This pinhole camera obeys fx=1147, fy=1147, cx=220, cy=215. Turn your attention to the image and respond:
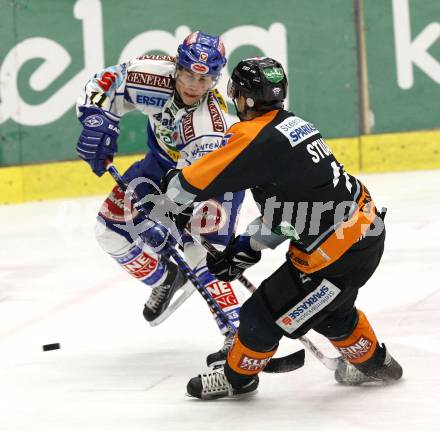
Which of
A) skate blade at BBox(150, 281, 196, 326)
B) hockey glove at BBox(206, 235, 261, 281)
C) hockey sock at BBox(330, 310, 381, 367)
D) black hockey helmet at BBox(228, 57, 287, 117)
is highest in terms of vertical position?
black hockey helmet at BBox(228, 57, 287, 117)

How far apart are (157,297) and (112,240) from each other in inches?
12.5

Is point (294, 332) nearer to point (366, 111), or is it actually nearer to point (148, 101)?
point (148, 101)

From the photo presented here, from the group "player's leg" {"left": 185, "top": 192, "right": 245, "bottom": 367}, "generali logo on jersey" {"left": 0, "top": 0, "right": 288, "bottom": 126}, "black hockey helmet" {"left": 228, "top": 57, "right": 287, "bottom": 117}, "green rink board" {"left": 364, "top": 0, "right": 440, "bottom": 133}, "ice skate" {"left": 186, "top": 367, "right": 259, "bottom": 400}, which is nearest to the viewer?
"black hockey helmet" {"left": 228, "top": 57, "right": 287, "bottom": 117}

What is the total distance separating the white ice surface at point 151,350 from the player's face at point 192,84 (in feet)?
3.28

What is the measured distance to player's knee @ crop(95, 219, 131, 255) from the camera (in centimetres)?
479

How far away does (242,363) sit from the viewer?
12.4 ft

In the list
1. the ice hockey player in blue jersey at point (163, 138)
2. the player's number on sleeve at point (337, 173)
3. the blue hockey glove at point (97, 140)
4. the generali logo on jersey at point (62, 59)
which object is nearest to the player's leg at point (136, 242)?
the ice hockey player in blue jersey at point (163, 138)

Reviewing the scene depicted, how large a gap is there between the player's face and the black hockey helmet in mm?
798

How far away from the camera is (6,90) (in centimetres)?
791

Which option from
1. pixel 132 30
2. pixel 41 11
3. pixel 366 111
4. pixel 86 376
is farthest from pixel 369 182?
pixel 86 376

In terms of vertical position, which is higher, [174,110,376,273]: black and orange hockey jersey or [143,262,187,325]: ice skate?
[174,110,376,273]: black and orange hockey jersey

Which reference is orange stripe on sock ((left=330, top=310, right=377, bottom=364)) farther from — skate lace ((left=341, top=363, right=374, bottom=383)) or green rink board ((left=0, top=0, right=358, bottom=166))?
green rink board ((left=0, top=0, right=358, bottom=166))

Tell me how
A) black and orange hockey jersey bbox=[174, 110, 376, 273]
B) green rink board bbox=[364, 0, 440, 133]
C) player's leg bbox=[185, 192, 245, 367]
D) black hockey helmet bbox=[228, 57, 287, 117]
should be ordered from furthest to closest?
green rink board bbox=[364, 0, 440, 133], player's leg bbox=[185, 192, 245, 367], black hockey helmet bbox=[228, 57, 287, 117], black and orange hockey jersey bbox=[174, 110, 376, 273]

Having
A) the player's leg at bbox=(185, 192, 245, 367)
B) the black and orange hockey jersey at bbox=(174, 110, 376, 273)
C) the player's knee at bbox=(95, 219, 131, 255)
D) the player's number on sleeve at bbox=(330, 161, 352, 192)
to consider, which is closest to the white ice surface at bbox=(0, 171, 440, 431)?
the player's leg at bbox=(185, 192, 245, 367)
